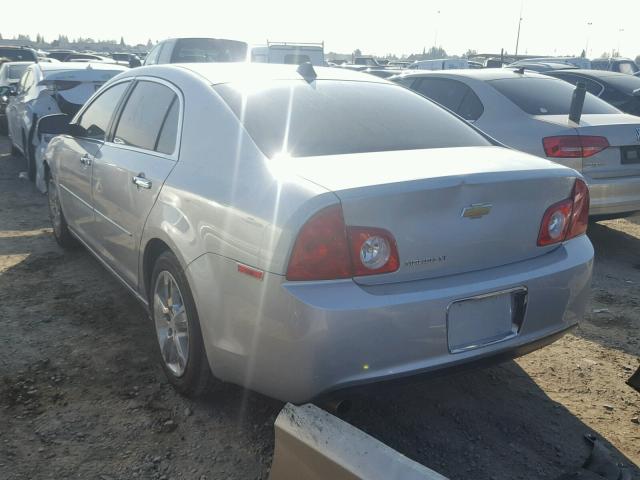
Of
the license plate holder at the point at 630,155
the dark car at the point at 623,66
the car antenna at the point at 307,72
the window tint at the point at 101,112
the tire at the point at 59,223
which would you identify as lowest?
the tire at the point at 59,223

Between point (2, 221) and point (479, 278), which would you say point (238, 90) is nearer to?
point (479, 278)

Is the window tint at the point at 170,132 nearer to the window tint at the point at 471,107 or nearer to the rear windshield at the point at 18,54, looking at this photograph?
the window tint at the point at 471,107

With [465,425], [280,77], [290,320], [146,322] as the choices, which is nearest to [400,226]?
[290,320]

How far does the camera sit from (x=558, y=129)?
217 inches

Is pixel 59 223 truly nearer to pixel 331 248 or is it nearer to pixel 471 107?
pixel 331 248

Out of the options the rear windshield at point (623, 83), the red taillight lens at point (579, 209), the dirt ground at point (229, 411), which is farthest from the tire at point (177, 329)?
the rear windshield at point (623, 83)

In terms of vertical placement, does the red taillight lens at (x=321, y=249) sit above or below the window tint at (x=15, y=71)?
above

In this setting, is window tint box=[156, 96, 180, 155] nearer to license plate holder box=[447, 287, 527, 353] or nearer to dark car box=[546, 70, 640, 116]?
license plate holder box=[447, 287, 527, 353]

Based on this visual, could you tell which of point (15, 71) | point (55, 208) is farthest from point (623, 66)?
point (55, 208)

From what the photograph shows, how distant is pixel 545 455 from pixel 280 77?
228 centimetres

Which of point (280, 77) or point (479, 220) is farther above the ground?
point (280, 77)

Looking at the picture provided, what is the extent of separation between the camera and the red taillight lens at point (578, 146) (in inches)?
211

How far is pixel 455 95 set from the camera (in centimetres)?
676

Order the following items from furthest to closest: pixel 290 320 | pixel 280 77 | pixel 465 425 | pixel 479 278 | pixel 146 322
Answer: pixel 146 322
pixel 280 77
pixel 465 425
pixel 479 278
pixel 290 320
